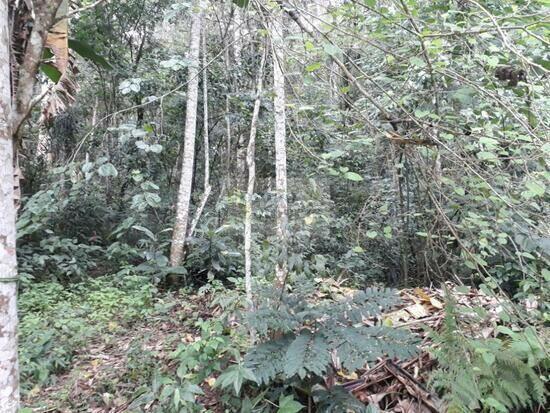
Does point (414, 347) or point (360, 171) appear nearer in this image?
point (414, 347)

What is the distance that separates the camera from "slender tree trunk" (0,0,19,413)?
5.88 feet

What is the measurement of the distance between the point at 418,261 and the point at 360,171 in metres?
2.03

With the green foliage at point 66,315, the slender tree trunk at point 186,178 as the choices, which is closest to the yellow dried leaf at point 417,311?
the green foliage at point 66,315

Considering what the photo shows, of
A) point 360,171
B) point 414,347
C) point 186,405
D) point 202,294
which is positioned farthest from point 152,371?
point 360,171

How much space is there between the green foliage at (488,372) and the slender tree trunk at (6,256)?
6.90 ft

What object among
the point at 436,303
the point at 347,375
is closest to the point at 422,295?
the point at 436,303

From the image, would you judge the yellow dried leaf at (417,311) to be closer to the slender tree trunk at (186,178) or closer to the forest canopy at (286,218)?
the forest canopy at (286,218)

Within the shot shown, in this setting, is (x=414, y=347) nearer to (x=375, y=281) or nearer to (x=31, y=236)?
(x=375, y=281)

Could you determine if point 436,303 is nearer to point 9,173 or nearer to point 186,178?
point 9,173

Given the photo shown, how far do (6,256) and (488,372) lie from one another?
2.42 m

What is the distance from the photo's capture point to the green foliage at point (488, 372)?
2.17 m

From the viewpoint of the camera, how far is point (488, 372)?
2.19 meters

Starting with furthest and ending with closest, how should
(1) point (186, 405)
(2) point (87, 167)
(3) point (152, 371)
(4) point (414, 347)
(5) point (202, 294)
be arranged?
1. (5) point (202, 294)
2. (2) point (87, 167)
3. (3) point (152, 371)
4. (1) point (186, 405)
5. (4) point (414, 347)

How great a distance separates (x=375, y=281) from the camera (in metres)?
6.72
